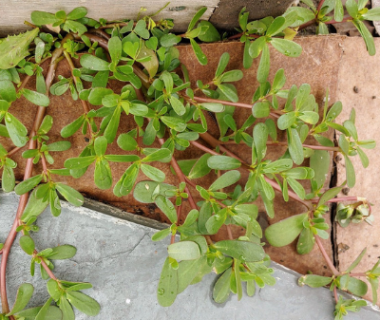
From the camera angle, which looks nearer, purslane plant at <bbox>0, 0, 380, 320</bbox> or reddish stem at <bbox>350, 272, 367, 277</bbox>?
purslane plant at <bbox>0, 0, 380, 320</bbox>

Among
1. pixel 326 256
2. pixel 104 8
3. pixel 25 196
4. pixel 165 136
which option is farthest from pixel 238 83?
pixel 25 196

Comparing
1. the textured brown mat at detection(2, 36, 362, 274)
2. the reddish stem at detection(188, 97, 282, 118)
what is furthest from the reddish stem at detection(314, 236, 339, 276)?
the reddish stem at detection(188, 97, 282, 118)

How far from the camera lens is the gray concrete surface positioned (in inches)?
51.7

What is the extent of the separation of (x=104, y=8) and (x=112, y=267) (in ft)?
2.98

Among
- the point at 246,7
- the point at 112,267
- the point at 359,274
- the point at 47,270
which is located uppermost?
the point at 246,7

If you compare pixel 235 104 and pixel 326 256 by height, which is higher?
pixel 235 104

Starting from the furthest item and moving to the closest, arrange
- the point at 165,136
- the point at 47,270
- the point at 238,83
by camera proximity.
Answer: the point at 238,83, the point at 165,136, the point at 47,270

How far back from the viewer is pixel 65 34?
1.32 meters

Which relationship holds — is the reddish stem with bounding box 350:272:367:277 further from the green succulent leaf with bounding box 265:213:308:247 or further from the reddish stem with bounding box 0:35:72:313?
the reddish stem with bounding box 0:35:72:313

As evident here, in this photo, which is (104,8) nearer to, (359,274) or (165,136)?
(165,136)

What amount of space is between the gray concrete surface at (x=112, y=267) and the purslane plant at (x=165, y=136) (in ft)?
0.21

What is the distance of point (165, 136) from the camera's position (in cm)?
132

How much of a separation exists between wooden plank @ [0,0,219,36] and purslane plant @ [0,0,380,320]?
0.03 m

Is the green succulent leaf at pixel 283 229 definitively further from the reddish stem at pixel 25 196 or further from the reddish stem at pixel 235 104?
the reddish stem at pixel 25 196
